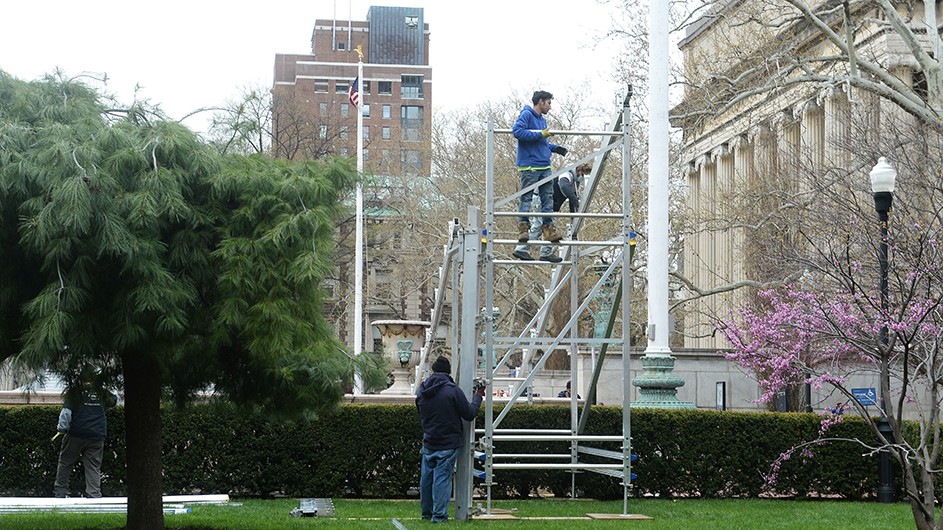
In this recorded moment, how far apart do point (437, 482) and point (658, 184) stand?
302 inches

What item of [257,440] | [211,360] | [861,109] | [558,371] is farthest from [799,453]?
[558,371]

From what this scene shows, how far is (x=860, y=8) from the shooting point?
36750 millimetres

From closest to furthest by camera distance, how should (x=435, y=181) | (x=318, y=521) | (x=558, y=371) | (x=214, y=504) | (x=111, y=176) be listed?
(x=111, y=176)
(x=318, y=521)
(x=214, y=504)
(x=558, y=371)
(x=435, y=181)

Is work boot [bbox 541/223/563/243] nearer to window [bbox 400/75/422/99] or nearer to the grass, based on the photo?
the grass

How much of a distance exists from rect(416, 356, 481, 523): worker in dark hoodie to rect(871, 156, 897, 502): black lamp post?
4.49 metres

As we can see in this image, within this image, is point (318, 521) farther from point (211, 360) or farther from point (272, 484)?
point (272, 484)

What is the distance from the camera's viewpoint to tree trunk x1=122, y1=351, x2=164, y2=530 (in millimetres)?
12023

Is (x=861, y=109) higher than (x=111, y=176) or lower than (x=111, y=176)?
higher

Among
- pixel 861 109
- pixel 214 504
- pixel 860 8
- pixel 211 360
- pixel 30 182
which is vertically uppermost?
pixel 860 8

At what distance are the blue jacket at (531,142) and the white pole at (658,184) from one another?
→ 4.93 metres

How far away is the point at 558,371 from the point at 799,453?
26738mm

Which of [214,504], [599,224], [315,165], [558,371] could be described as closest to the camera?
[315,165]

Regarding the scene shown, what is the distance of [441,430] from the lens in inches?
548

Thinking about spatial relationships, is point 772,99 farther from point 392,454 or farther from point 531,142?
point 531,142
